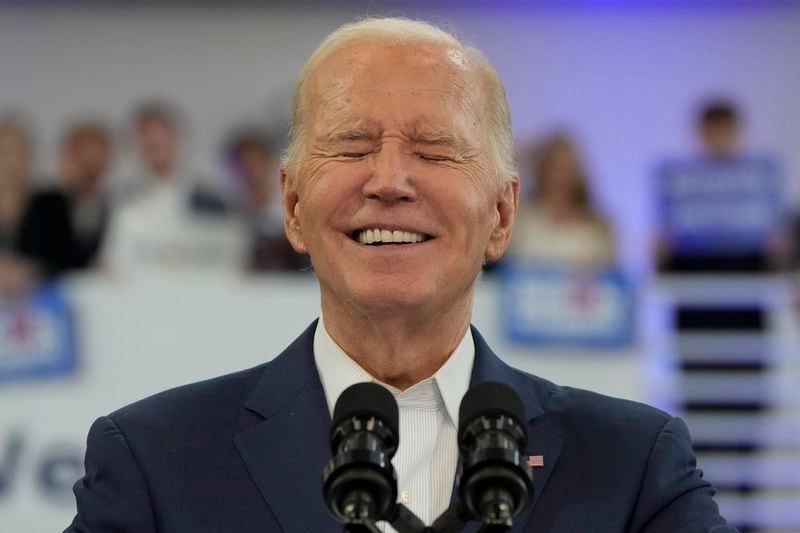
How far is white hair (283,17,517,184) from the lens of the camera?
2.12 m

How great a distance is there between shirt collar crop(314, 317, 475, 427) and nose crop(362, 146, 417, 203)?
283 mm

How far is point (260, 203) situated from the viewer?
6855 millimetres

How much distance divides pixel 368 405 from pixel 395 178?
0.53m

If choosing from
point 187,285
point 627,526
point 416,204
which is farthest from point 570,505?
point 187,285

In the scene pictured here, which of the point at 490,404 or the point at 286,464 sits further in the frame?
the point at 286,464

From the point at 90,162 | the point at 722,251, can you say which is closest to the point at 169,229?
the point at 90,162

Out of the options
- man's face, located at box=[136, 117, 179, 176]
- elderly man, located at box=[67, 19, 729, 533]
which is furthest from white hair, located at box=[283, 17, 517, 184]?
man's face, located at box=[136, 117, 179, 176]

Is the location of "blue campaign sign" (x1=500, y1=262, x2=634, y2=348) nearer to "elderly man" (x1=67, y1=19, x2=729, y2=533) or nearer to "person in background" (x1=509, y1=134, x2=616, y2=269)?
"person in background" (x1=509, y1=134, x2=616, y2=269)

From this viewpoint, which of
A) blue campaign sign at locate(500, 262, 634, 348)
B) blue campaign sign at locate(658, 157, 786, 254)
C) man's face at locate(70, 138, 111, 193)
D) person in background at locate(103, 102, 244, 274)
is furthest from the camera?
man's face at locate(70, 138, 111, 193)

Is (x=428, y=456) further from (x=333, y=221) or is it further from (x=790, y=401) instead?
(x=790, y=401)

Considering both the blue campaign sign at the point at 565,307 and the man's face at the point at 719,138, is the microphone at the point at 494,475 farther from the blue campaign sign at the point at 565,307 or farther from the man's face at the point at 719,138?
the man's face at the point at 719,138

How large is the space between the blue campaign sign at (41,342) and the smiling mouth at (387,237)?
3.58m

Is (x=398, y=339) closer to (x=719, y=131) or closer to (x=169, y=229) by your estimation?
(x=169, y=229)

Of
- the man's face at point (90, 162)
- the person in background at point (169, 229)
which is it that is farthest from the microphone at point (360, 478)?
the man's face at point (90, 162)
